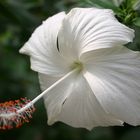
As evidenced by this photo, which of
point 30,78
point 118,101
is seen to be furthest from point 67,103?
point 30,78

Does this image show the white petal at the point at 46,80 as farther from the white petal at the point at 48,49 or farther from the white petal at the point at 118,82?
the white petal at the point at 118,82

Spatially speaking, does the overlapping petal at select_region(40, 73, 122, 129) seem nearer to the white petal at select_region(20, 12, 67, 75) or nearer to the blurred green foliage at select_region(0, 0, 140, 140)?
the white petal at select_region(20, 12, 67, 75)

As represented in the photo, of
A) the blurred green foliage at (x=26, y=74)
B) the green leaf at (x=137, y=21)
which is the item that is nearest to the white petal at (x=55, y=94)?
the green leaf at (x=137, y=21)

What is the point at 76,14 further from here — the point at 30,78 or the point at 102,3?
the point at 30,78

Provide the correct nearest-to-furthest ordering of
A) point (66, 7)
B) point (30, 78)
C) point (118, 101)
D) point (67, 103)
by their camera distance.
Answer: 1. point (118, 101)
2. point (67, 103)
3. point (66, 7)
4. point (30, 78)

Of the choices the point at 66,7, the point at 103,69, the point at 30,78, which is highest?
the point at 103,69
